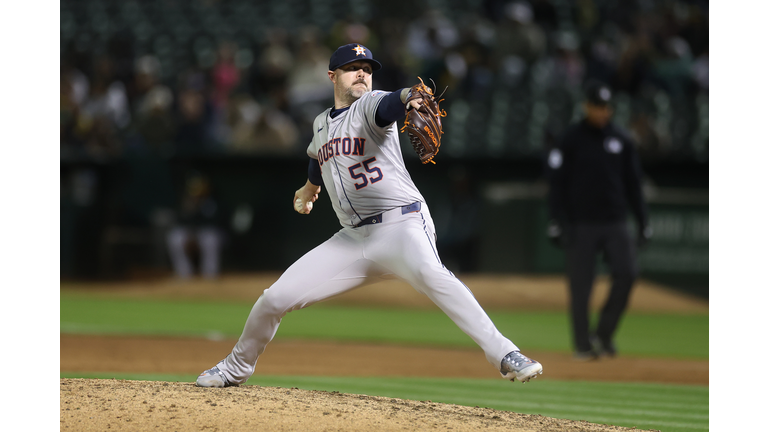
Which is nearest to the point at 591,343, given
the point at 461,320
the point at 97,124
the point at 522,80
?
the point at 461,320

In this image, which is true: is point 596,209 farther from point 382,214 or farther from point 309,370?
point 382,214

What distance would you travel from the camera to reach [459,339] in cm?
901

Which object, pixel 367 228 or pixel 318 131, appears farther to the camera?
pixel 318 131

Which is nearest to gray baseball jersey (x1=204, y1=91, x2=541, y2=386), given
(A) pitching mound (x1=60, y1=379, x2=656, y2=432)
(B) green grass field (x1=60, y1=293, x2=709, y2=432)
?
(A) pitching mound (x1=60, y1=379, x2=656, y2=432)

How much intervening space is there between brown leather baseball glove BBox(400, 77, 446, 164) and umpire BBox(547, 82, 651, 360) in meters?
3.71

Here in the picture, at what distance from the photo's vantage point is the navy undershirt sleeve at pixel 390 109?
3.55 meters

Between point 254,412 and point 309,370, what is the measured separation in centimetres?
281

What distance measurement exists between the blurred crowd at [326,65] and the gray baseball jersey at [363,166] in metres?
8.43

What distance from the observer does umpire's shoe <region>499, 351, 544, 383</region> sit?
11.4 ft

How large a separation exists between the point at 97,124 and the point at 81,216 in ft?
5.23

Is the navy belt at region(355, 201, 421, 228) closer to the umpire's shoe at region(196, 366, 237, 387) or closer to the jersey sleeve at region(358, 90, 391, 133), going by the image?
the jersey sleeve at region(358, 90, 391, 133)

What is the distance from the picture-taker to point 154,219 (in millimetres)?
13031

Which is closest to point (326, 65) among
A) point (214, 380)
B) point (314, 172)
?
point (314, 172)

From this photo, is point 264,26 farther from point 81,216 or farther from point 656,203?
point 656,203
